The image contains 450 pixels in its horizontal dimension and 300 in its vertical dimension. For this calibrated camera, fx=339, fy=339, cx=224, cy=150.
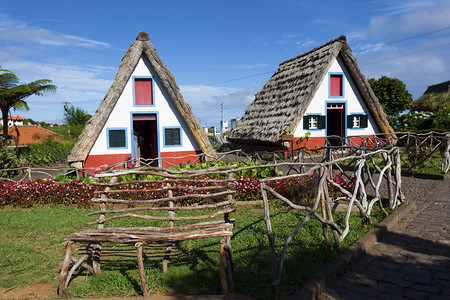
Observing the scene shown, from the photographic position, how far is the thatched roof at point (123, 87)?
Result: 11.3 meters

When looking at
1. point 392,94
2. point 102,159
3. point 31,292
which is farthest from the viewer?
point 392,94

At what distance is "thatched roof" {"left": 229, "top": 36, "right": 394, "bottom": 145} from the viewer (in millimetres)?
15273

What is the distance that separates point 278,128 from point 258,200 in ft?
26.8

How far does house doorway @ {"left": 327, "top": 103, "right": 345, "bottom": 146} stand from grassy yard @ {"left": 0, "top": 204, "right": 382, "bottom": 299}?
458 inches

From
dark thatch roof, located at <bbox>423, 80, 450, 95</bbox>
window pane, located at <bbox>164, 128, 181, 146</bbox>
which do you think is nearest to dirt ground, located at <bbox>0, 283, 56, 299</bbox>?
window pane, located at <bbox>164, 128, 181, 146</bbox>

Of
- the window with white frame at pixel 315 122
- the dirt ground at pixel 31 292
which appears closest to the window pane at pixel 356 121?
the window with white frame at pixel 315 122

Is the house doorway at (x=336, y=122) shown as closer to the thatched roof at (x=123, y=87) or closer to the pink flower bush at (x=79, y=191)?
the thatched roof at (x=123, y=87)

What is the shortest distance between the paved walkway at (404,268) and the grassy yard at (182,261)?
1.15 ft

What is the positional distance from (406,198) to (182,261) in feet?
18.7

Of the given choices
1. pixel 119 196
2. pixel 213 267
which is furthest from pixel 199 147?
pixel 213 267

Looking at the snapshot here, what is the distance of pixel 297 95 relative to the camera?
52.2ft

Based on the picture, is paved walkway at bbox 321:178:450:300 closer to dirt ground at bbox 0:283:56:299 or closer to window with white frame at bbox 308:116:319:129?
dirt ground at bbox 0:283:56:299

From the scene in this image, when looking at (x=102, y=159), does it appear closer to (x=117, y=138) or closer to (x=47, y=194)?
(x=117, y=138)

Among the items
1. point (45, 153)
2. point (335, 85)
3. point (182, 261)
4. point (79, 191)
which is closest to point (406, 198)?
point (182, 261)
